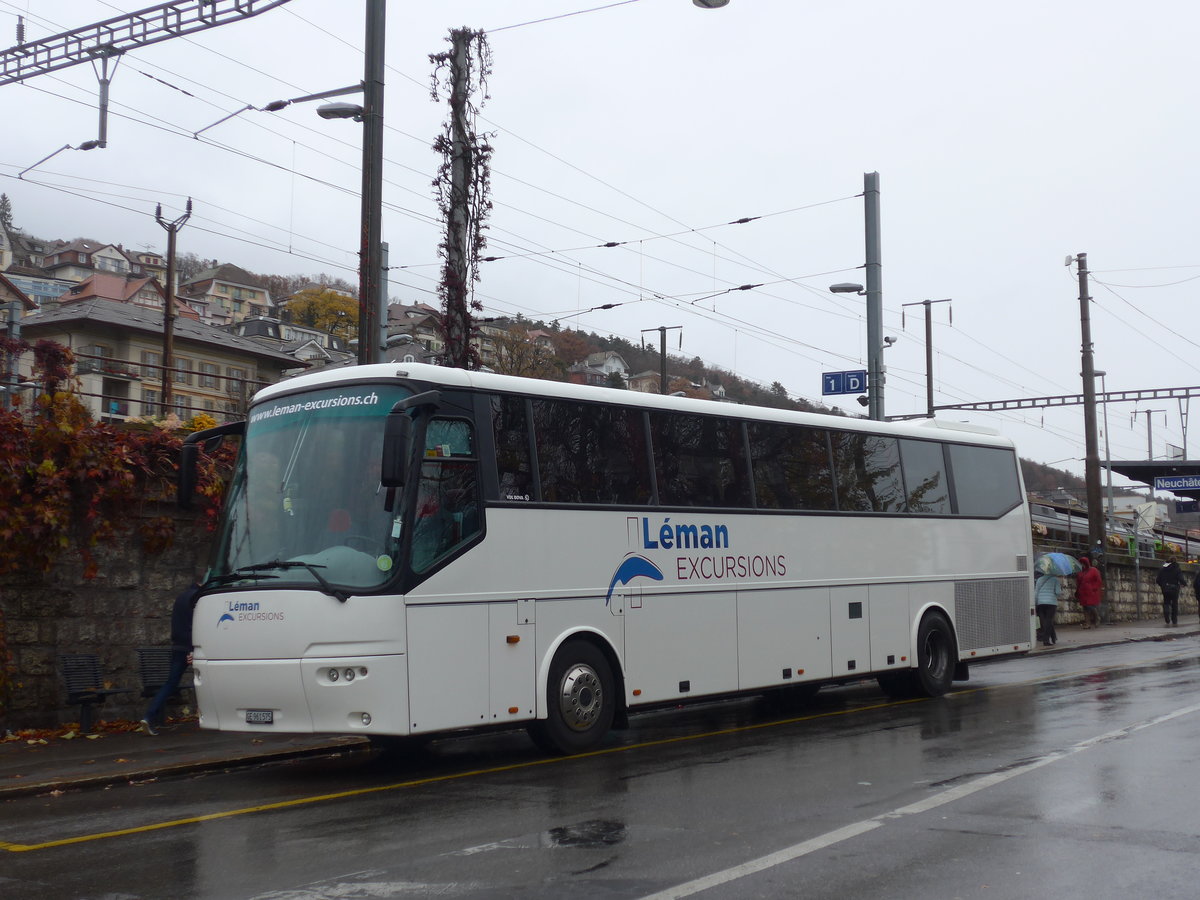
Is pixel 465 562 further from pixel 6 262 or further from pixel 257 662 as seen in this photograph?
pixel 6 262

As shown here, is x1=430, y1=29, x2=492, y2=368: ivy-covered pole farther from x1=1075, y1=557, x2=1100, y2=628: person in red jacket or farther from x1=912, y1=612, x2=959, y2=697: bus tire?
x1=1075, y1=557, x2=1100, y2=628: person in red jacket

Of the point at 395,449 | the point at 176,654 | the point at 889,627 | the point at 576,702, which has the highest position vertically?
the point at 395,449

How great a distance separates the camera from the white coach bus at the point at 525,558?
9.76m

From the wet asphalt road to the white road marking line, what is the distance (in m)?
0.02

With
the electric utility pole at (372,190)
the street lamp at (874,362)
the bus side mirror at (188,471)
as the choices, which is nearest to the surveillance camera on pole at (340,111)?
the electric utility pole at (372,190)

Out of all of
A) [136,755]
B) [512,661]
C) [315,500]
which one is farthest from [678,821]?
[136,755]

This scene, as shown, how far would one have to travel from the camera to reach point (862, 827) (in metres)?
7.40

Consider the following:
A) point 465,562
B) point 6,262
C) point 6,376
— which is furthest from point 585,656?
point 6,262

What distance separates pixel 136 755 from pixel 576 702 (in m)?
4.09

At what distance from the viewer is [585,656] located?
1141cm

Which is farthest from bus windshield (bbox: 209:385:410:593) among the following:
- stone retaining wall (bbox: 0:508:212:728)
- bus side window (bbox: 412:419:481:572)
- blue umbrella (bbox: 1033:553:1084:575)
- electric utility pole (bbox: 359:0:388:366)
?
blue umbrella (bbox: 1033:553:1084:575)

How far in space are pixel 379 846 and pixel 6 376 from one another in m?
9.01

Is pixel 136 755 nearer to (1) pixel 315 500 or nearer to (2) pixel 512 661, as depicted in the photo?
(1) pixel 315 500

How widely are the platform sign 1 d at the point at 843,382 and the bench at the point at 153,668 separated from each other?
607 inches
